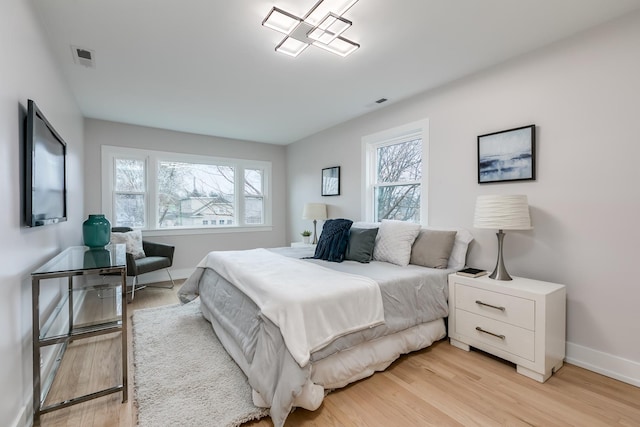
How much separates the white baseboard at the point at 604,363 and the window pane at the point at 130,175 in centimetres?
545

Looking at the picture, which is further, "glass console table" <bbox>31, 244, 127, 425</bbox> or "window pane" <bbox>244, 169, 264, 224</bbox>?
"window pane" <bbox>244, 169, 264, 224</bbox>

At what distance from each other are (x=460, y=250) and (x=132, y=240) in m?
4.09

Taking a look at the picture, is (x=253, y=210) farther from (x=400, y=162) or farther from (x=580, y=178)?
(x=580, y=178)

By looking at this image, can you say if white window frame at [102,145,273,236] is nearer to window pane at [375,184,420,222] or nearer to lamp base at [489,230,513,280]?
window pane at [375,184,420,222]

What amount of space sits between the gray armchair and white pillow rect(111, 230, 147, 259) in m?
0.09

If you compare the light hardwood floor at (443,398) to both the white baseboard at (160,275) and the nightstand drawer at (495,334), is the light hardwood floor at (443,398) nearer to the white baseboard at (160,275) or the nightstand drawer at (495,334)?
the nightstand drawer at (495,334)

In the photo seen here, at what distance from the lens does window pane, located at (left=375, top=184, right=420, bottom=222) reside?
3441mm

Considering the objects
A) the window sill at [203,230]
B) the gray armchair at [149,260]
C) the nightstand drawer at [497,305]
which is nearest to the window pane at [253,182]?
the window sill at [203,230]

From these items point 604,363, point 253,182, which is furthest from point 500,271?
point 253,182

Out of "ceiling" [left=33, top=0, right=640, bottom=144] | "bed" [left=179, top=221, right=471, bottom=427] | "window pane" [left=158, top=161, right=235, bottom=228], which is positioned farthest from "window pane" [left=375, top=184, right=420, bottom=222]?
"window pane" [left=158, top=161, right=235, bottom=228]

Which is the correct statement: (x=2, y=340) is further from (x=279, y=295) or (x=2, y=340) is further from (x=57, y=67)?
(x=57, y=67)

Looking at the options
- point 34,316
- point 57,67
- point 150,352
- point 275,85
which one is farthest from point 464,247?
point 57,67

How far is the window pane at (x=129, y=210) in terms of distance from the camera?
438 centimetres

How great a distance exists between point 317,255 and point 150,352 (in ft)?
5.45
